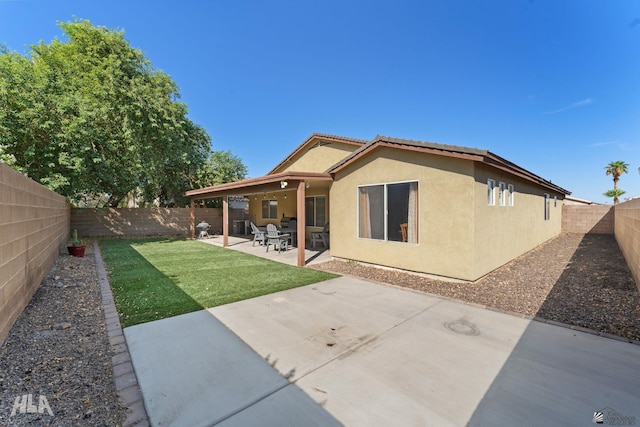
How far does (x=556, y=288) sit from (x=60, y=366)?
28.5 ft

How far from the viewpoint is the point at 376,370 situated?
Result: 305 cm

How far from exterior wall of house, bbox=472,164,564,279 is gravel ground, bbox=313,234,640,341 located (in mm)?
426

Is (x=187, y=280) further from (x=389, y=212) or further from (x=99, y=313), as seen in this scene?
(x=389, y=212)

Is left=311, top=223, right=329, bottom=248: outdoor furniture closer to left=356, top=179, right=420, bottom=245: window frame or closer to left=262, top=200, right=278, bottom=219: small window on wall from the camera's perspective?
left=356, top=179, right=420, bottom=245: window frame

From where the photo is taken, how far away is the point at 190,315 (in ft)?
15.2

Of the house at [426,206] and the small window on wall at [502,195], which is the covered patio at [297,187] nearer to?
the house at [426,206]

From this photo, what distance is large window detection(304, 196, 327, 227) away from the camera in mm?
13400

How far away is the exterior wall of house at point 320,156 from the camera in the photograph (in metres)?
13.0

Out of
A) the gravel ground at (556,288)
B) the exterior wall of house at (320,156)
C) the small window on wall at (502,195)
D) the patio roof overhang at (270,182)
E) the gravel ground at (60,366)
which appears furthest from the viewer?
the exterior wall of house at (320,156)

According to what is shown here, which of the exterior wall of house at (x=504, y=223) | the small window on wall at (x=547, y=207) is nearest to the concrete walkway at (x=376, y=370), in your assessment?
the exterior wall of house at (x=504, y=223)

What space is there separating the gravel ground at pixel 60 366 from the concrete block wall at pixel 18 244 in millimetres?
271

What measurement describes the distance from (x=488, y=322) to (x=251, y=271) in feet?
19.5

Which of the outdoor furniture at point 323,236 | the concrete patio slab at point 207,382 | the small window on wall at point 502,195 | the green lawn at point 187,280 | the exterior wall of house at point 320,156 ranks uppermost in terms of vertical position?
the exterior wall of house at point 320,156

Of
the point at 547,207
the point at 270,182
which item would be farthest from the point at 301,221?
the point at 547,207
